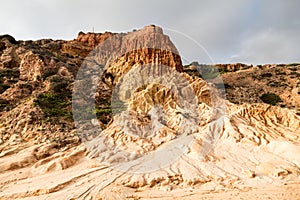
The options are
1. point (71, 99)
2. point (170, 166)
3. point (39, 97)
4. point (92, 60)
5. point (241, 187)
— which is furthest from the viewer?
point (92, 60)

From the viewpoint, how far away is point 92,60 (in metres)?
37.8

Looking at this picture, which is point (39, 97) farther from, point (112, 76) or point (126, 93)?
point (112, 76)

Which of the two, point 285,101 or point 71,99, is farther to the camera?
point 285,101

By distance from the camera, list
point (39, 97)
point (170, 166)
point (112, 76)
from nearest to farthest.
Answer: point (170, 166) < point (39, 97) < point (112, 76)

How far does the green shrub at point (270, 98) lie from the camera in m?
32.1

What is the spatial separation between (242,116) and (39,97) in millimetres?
13776

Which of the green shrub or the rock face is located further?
the green shrub

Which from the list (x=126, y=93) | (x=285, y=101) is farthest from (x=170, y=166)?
(x=285, y=101)

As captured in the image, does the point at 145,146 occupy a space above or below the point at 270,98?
below

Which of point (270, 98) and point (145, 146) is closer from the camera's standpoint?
point (145, 146)

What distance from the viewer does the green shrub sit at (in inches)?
1262

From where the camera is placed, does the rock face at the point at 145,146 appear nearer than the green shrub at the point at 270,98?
Yes

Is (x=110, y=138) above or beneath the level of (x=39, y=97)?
beneath

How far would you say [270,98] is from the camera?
32938 mm
